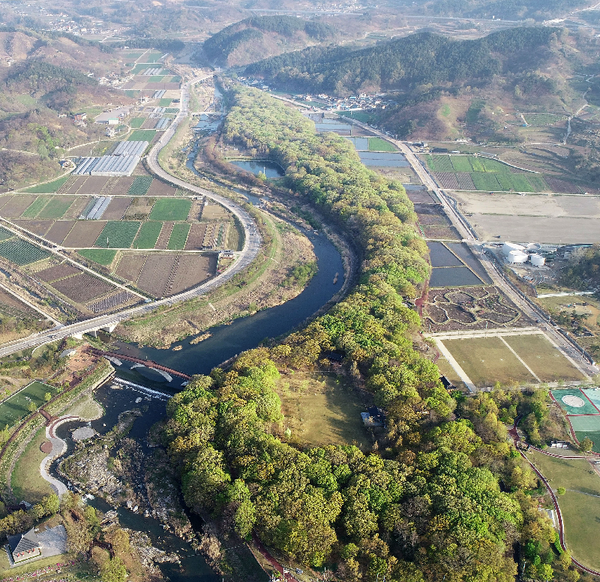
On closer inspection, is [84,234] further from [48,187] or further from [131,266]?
[48,187]

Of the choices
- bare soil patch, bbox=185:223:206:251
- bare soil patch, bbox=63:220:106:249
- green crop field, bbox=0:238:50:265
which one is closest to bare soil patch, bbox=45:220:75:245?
bare soil patch, bbox=63:220:106:249

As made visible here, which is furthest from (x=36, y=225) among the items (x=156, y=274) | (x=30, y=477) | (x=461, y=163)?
(x=461, y=163)

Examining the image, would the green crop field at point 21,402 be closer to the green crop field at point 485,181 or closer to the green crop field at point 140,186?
the green crop field at point 140,186

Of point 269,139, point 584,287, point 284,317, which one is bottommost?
point 584,287

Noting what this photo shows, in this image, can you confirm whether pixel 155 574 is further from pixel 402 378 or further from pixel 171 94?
pixel 171 94

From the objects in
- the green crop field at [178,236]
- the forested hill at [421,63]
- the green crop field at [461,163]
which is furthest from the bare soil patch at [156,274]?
the forested hill at [421,63]

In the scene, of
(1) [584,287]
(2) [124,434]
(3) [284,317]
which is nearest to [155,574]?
(2) [124,434]
